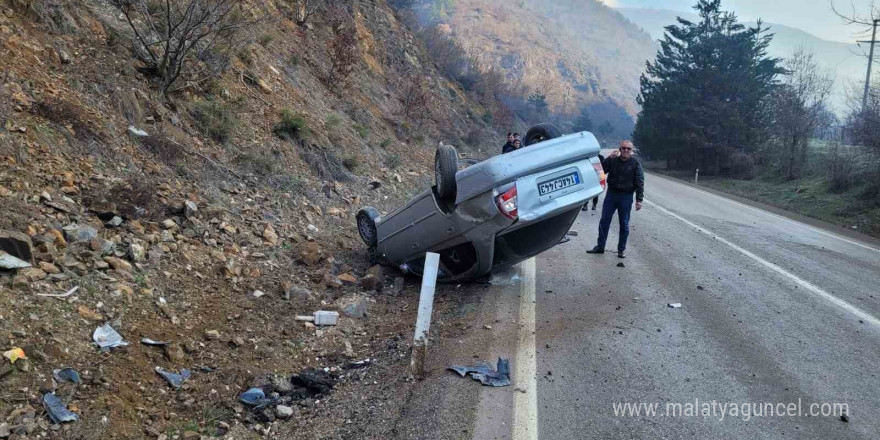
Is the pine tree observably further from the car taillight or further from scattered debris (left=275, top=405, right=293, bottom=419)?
scattered debris (left=275, top=405, right=293, bottom=419)

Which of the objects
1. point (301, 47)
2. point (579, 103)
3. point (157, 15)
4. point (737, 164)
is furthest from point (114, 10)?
point (579, 103)

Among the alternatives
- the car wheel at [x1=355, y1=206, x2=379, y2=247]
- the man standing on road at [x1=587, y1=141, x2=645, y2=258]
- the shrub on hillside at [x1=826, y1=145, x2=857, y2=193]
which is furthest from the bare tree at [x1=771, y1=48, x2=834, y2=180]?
the car wheel at [x1=355, y1=206, x2=379, y2=247]

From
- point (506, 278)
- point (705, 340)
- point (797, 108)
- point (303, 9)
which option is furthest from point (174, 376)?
point (797, 108)

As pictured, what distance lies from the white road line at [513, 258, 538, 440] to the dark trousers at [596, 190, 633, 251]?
Answer: 2669mm

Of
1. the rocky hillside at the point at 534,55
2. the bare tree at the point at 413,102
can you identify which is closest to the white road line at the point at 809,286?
the bare tree at the point at 413,102

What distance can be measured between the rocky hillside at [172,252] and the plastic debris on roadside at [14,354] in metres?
0.01

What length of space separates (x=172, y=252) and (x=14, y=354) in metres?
2.36

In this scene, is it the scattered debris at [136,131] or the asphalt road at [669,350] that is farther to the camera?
the scattered debris at [136,131]

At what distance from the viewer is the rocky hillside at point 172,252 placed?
4082 millimetres

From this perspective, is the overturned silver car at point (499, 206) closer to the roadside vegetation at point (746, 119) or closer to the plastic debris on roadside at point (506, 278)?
the plastic debris on roadside at point (506, 278)

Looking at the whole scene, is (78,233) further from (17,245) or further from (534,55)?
(534,55)

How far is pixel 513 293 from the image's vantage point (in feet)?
22.9

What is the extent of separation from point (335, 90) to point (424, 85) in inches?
459

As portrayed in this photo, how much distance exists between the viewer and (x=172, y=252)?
241 inches
